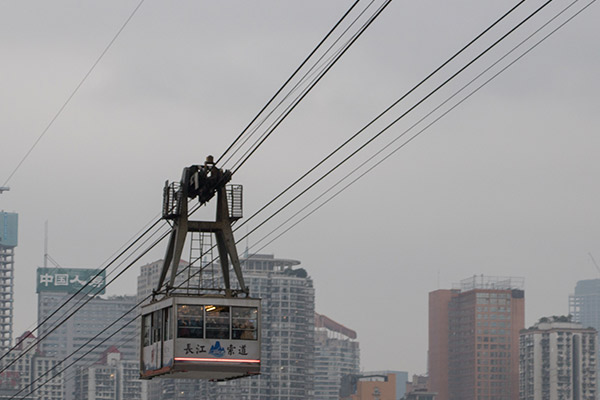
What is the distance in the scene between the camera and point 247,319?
4409 centimetres

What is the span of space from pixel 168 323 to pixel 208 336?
1.36 meters

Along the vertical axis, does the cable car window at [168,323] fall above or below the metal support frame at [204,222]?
below

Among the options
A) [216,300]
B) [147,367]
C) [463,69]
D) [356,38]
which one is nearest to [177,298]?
[216,300]

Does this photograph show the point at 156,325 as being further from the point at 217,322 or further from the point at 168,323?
the point at 217,322

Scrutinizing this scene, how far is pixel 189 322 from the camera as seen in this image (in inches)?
1714

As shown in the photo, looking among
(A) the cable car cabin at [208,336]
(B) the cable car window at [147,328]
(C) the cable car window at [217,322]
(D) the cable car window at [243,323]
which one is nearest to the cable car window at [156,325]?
(A) the cable car cabin at [208,336]

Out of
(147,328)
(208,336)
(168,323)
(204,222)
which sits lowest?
(208,336)

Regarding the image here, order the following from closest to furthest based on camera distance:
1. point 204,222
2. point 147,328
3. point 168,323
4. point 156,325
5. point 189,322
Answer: point 189,322, point 168,323, point 156,325, point 147,328, point 204,222

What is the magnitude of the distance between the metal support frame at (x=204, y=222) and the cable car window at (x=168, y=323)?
3027 millimetres

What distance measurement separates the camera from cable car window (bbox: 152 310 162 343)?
4478 cm

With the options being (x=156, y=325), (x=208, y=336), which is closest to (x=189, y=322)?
(x=208, y=336)

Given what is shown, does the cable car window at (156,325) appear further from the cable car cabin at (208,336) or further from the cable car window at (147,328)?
the cable car window at (147,328)

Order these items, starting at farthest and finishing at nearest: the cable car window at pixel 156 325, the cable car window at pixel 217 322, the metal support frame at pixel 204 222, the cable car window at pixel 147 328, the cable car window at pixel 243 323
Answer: the metal support frame at pixel 204 222 → the cable car window at pixel 147 328 → the cable car window at pixel 156 325 → the cable car window at pixel 243 323 → the cable car window at pixel 217 322

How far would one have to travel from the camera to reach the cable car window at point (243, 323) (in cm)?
4391
